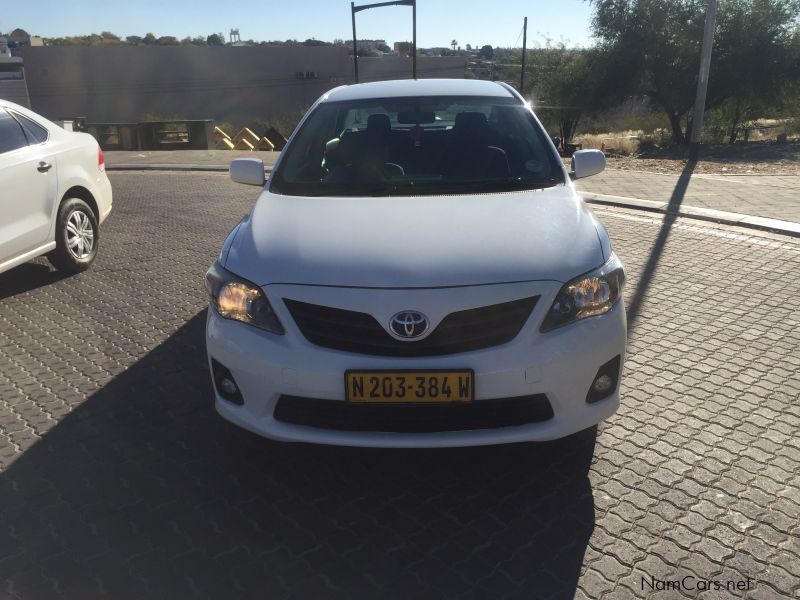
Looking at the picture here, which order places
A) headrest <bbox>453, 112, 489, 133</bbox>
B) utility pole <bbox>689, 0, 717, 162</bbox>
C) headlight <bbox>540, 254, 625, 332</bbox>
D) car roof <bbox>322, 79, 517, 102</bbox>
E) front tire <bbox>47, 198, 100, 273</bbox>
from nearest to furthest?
1. headlight <bbox>540, 254, 625, 332</bbox>
2. headrest <bbox>453, 112, 489, 133</bbox>
3. car roof <bbox>322, 79, 517, 102</bbox>
4. front tire <bbox>47, 198, 100, 273</bbox>
5. utility pole <bbox>689, 0, 717, 162</bbox>

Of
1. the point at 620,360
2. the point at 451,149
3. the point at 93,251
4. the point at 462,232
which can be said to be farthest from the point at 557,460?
the point at 93,251

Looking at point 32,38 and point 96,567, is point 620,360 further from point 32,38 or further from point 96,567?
point 32,38

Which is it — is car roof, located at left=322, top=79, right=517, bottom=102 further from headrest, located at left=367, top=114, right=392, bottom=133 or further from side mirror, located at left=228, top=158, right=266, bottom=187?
side mirror, located at left=228, top=158, right=266, bottom=187

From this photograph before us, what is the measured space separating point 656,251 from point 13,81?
2389 inches

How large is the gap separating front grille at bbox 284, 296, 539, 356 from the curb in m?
6.11

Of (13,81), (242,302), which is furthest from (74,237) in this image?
(13,81)

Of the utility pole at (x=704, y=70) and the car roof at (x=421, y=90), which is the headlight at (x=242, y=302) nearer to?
the car roof at (x=421, y=90)

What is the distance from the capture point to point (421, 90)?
488 centimetres

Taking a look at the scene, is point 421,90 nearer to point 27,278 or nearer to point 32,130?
point 32,130

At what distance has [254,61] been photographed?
64.5 metres

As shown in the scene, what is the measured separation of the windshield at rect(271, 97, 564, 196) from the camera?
396 cm

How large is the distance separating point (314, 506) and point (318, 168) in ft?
6.90

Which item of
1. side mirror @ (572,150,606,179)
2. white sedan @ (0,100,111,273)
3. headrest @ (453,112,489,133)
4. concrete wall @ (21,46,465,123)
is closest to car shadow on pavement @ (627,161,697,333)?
side mirror @ (572,150,606,179)

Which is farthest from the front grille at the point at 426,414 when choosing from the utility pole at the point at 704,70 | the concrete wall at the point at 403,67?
the concrete wall at the point at 403,67
